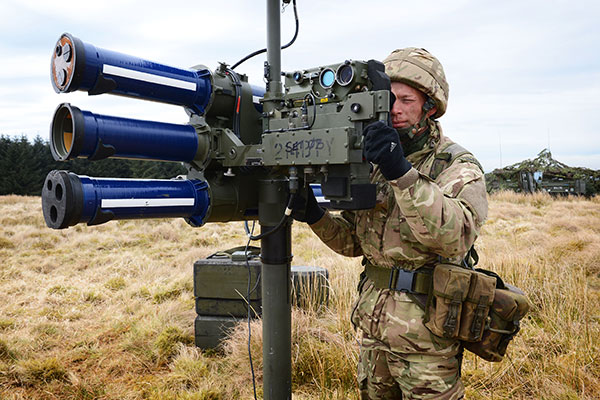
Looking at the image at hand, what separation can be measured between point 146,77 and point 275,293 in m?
1.41

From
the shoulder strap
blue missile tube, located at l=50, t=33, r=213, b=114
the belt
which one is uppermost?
blue missile tube, located at l=50, t=33, r=213, b=114

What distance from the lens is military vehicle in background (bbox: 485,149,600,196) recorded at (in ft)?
59.2

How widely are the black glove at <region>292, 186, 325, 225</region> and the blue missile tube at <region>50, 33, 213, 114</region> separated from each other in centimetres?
75

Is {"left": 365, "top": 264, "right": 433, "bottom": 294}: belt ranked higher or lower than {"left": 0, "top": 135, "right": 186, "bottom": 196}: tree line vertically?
lower

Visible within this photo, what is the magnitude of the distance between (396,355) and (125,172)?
105ft

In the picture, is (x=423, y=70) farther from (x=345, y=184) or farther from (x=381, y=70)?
(x=345, y=184)

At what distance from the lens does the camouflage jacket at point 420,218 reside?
1938 millimetres

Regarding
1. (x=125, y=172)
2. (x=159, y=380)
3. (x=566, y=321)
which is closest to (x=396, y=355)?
(x=159, y=380)

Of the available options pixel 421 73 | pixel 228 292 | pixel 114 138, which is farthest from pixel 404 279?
pixel 228 292

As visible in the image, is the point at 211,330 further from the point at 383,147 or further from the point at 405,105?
the point at 383,147

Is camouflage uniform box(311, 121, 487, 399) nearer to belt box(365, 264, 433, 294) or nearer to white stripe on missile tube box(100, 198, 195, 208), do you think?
belt box(365, 264, 433, 294)

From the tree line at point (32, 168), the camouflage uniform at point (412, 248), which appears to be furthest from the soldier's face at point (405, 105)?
the tree line at point (32, 168)

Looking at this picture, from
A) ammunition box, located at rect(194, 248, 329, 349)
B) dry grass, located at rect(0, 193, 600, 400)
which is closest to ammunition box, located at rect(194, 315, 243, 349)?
ammunition box, located at rect(194, 248, 329, 349)

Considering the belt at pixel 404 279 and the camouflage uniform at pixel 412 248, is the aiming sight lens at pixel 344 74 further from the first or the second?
the belt at pixel 404 279
